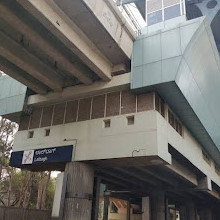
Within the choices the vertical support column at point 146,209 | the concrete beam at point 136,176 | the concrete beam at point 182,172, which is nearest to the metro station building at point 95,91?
the concrete beam at point 182,172

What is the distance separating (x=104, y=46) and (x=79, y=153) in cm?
705

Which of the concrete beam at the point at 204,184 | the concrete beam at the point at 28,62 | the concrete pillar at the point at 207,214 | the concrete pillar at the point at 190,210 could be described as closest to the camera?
the concrete beam at the point at 28,62

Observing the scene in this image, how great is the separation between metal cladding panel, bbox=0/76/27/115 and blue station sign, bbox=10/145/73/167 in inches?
142

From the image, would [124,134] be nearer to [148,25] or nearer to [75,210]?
[75,210]

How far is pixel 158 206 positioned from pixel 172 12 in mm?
19263

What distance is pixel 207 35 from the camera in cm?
1861

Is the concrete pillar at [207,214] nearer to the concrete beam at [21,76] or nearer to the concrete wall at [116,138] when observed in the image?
the concrete wall at [116,138]

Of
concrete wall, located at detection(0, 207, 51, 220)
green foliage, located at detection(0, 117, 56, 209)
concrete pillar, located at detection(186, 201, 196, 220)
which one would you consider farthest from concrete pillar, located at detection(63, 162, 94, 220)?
concrete pillar, located at detection(186, 201, 196, 220)

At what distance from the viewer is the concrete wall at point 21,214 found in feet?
68.0

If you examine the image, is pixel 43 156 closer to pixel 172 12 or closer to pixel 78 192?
pixel 78 192

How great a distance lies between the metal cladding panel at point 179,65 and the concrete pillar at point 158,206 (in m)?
10.3

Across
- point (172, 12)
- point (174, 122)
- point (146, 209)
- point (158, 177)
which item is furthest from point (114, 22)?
point (146, 209)

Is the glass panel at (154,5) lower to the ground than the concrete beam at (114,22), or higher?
higher

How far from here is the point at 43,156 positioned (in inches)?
758
